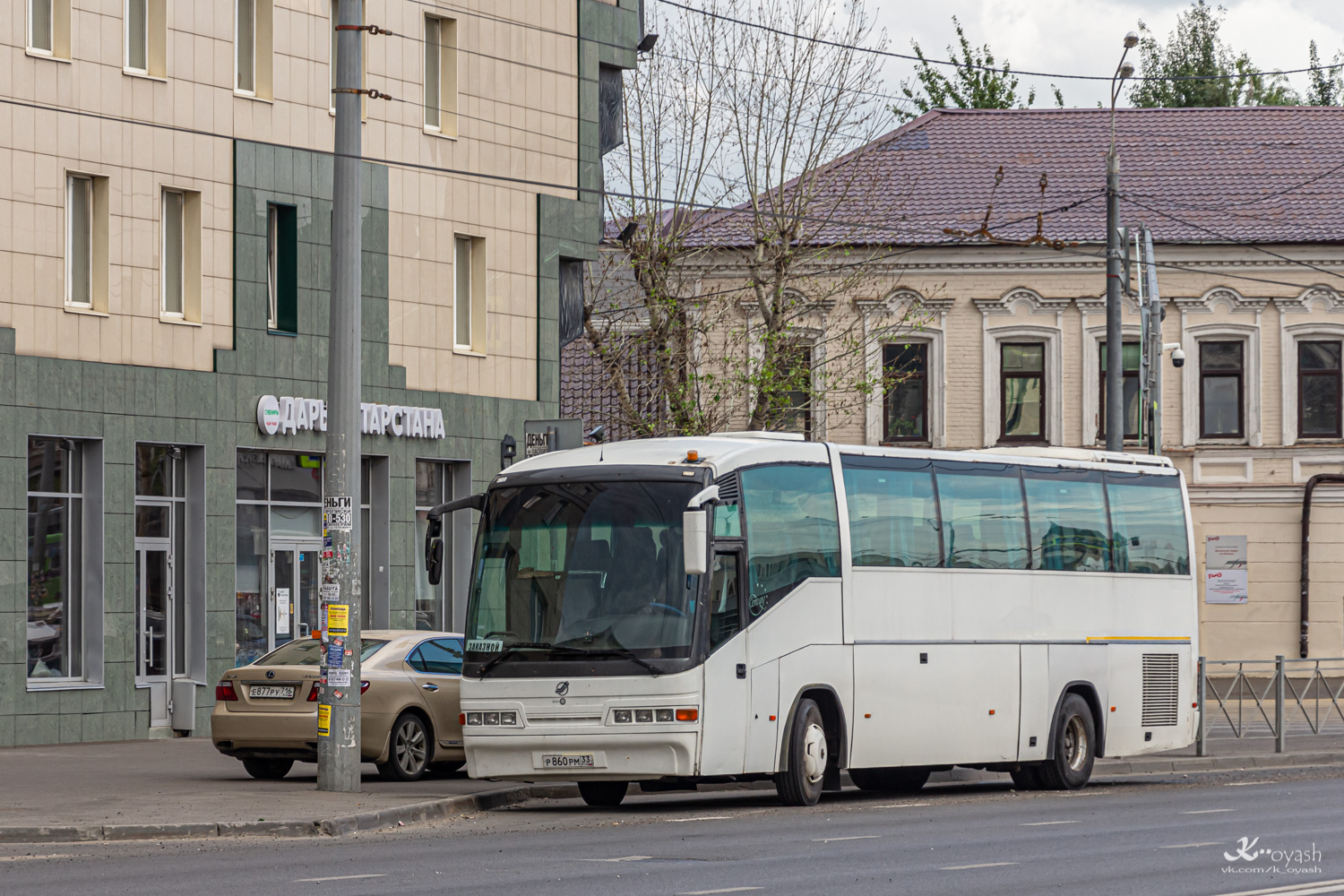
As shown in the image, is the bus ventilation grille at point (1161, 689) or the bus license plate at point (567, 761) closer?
the bus license plate at point (567, 761)

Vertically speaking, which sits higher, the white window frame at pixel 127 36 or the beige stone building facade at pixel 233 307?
the white window frame at pixel 127 36

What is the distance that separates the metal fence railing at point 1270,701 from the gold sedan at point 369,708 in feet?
30.5

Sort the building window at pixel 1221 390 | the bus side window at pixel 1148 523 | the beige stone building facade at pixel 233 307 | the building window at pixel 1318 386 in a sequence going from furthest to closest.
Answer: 1. the building window at pixel 1221 390
2. the building window at pixel 1318 386
3. the beige stone building facade at pixel 233 307
4. the bus side window at pixel 1148 523

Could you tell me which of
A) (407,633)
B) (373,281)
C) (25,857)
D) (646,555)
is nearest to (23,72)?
(373,281)

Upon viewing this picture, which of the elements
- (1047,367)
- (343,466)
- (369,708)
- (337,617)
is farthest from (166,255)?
(1047,367)

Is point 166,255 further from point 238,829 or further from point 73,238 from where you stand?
point 238,829

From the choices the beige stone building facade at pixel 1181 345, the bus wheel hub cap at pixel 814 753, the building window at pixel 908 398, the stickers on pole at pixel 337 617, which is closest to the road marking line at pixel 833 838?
the bus wheel hub cap at pixel 814 753

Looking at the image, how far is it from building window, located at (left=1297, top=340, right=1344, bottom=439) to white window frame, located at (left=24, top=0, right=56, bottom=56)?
2528cm

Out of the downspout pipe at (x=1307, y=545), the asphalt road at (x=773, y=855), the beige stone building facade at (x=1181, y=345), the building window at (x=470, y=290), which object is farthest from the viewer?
the beige stone building facade at (x=1181, y=345)

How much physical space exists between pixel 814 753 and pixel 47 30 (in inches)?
563

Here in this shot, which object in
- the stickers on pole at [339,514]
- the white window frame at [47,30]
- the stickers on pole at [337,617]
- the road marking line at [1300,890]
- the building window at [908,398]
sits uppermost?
the white window frame at [47,30]

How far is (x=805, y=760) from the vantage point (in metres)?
17.4

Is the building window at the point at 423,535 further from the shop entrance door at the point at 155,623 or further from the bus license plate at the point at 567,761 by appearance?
the bus license plate at the point at 567,761

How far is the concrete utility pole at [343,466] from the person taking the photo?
17.2m
